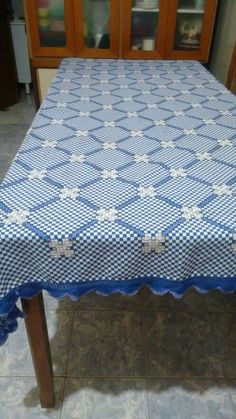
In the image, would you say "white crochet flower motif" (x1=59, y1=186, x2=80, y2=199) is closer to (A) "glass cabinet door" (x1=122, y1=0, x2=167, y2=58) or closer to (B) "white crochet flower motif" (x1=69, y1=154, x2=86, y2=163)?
(B) "white crochet flower motif" (x1=69, y1=154, x2=86, y2=163)

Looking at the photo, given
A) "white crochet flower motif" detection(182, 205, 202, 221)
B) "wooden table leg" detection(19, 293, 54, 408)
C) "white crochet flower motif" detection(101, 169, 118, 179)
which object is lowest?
"wooden table leg" detection(19, 293, 54, 408)

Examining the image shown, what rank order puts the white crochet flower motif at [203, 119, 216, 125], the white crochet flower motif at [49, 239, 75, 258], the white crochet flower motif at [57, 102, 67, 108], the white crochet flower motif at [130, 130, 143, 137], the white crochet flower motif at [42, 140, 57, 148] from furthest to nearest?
the white crochet flower motif at [57, 102, 67, 108] < the white crochet flower motif at [203, 119, 216, 125] < the white crochet flower motif at [130, 130, 143, 137] < the white crochet flower motif at [42, 140, 57, 148] < the white crochet flower motif at [49, 239, 75, 258]

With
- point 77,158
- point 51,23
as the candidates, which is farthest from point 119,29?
point 77,158

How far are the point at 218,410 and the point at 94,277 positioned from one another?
0.71m

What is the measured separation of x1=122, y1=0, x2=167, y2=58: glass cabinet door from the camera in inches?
98.2

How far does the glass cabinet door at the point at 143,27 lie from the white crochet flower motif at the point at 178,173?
2.05 m

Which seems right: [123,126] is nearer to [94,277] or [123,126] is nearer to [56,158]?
[56,158]

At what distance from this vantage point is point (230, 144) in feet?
3.53

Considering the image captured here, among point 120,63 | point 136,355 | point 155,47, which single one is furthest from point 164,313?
point 155,47

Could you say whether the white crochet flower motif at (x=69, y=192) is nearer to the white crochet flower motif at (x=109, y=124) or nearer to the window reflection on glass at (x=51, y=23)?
the white crochet flower motif at (x=109, y=124)

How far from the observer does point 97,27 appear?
103 inches

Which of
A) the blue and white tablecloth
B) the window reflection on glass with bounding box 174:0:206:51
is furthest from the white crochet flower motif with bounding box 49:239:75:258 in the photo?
the window reflection on glass with bounding box 174:0:206:51

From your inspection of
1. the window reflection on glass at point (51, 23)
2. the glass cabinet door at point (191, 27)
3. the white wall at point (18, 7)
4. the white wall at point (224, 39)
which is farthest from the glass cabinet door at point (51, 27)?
the white wall at point (18, 7)

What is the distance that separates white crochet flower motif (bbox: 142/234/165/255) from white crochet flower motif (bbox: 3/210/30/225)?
0.85ft
